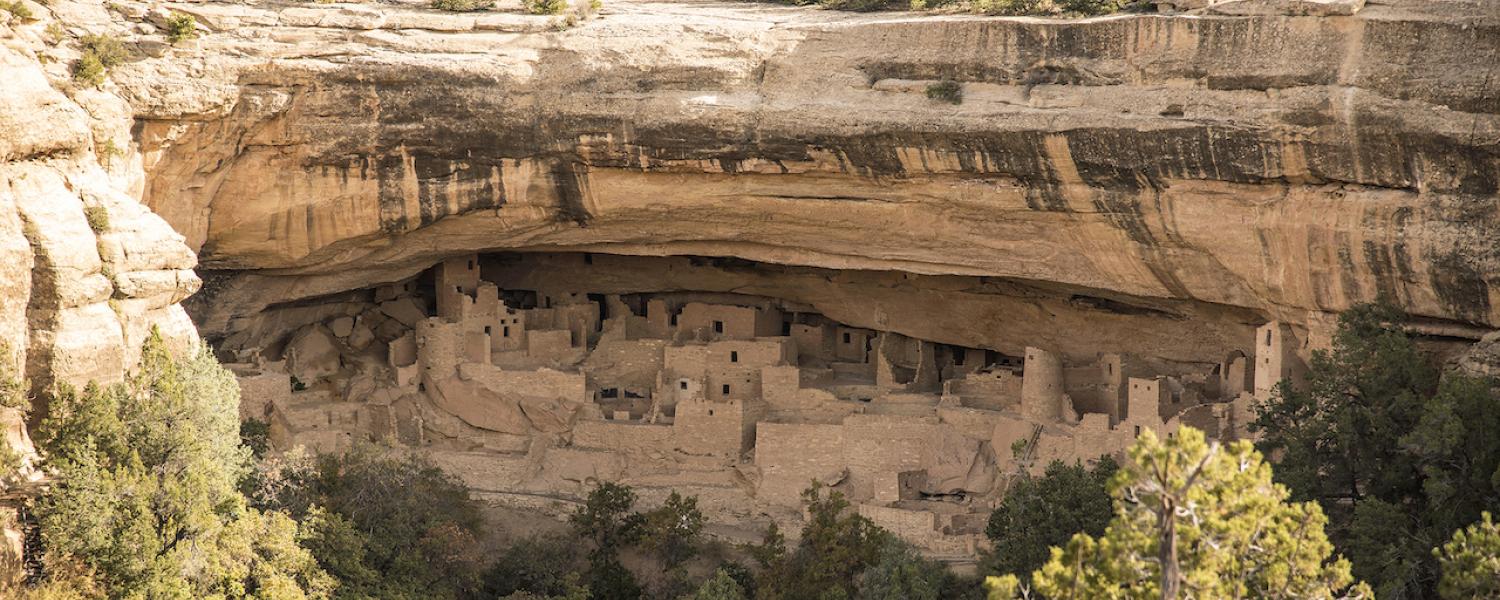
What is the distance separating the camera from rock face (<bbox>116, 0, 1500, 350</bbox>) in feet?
65.7

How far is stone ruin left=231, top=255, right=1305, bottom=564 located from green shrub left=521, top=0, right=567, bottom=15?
4808 mm

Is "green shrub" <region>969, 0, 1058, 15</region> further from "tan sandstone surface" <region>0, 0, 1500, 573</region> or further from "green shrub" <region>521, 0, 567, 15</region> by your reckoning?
"green shrub" <region>521, 0, 567, 15</region>

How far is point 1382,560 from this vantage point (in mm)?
18953

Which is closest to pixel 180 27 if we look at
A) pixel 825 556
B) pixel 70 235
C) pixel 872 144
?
pixel 70 235

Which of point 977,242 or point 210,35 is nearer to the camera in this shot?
point 210,35

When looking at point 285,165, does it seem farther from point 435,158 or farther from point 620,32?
point 620,32

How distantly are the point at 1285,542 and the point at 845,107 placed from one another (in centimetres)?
884

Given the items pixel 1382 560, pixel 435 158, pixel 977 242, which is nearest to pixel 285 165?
pixel 435 158

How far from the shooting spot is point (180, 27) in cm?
2208

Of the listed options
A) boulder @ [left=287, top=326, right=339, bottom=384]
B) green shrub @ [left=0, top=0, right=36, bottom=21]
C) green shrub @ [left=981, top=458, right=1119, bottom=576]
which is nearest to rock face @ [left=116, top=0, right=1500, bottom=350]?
green shrub @ [left=0, top=0, right=36, bottom=21]

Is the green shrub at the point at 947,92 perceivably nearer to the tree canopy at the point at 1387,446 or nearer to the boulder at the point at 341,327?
the tree canopy at the point at 1387,446

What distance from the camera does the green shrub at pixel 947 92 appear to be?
21.9 meters

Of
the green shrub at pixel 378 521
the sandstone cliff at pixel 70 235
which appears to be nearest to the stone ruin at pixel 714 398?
the green shrub at pixel 378 521

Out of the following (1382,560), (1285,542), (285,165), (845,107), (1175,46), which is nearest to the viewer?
(1285,542)
